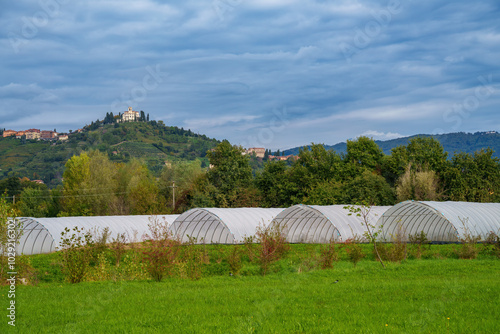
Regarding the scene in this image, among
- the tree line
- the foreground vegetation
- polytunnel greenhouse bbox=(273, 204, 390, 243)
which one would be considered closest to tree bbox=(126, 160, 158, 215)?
the tree line

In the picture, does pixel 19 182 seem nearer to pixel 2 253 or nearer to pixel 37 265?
pixel 37 265

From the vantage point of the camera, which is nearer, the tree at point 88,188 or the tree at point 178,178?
the tree at point 88,188

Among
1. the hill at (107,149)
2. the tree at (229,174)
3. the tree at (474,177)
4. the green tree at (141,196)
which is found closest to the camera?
the tree at (474,177)

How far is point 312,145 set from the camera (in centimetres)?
6619

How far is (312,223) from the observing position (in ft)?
128

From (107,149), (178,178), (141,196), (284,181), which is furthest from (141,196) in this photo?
(107,149)

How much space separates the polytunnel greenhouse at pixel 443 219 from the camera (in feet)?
106

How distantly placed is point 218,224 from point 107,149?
118564mm

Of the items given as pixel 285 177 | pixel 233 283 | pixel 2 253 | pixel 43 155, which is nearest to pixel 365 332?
pixel 233 283

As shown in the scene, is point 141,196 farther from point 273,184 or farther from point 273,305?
point 273,305

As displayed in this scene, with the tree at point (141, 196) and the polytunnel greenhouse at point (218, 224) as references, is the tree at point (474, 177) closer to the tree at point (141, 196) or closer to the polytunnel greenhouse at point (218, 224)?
the polytunnel greenhouse at point (218, 224)

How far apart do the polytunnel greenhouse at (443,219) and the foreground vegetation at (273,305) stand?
16175mm

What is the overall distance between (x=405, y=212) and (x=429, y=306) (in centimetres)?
2654

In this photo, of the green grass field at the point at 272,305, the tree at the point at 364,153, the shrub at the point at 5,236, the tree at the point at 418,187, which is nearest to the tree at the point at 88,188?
the tree at the point at 364,153
